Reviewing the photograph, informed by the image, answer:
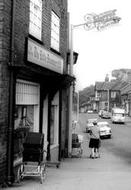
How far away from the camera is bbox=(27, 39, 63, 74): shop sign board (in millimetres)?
11788

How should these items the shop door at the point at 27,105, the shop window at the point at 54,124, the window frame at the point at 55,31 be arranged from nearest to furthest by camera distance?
the shop door at the point at 27,105 → the window frame at the point at 55,31 → the shop window at the point at 54,124

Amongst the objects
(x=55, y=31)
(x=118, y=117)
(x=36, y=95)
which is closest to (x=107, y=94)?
(x=118, y=117)

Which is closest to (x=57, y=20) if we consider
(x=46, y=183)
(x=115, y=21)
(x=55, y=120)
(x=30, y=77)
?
(x=115, y=21)

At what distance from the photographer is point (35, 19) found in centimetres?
1279

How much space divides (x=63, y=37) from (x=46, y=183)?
30.2ft

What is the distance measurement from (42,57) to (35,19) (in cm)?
127

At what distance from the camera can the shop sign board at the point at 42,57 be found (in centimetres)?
1179

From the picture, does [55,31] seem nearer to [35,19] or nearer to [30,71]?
[35,19]

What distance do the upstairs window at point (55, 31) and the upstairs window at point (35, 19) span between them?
208cm

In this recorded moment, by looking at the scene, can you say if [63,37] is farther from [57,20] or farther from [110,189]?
[110,189]

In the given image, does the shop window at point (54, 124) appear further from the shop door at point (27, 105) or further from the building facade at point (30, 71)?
the shop door at point (27, 105)

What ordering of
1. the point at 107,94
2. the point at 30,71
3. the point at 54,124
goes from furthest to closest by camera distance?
the point at 107,94, the point at 54,124, the point at 30,71

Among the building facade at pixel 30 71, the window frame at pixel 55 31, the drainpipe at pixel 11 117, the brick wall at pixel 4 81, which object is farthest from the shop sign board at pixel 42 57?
the brick wall at pixel 4 81

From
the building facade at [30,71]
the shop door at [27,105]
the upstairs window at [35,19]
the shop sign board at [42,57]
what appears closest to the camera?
the building facade at [30,71]
